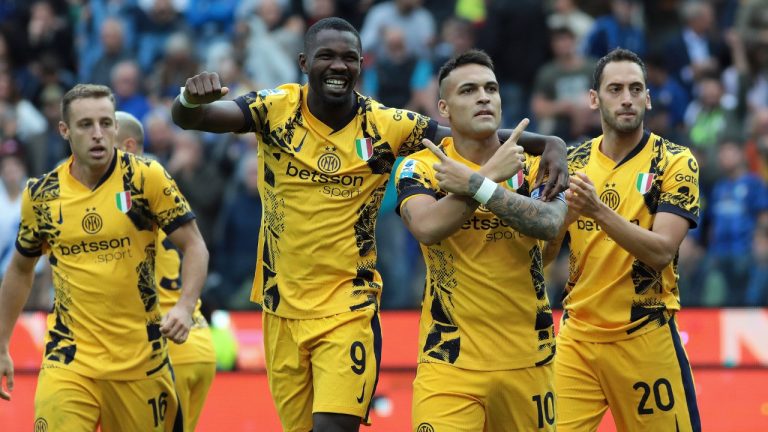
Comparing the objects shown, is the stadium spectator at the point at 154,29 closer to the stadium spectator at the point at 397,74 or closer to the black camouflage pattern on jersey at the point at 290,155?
the stadium spectator at the point at 397,74

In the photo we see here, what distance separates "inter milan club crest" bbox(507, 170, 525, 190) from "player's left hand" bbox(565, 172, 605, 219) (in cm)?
27

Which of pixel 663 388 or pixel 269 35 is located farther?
pixel 269 35

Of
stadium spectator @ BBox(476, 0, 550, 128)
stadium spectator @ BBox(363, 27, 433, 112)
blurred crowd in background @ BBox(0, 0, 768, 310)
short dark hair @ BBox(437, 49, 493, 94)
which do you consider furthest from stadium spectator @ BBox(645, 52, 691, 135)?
short dark hair @ BBox(437, 49, 493, 94)

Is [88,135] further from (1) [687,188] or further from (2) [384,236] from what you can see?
(2) [384,236]

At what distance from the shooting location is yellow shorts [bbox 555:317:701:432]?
8.04 metres

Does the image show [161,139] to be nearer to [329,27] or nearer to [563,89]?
[563,89]

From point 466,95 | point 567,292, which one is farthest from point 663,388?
point 466,95

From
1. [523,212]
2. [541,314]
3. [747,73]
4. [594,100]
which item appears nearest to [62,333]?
[541,314]

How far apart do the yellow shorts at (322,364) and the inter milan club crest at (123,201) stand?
3.81 feet

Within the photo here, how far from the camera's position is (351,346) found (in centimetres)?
780

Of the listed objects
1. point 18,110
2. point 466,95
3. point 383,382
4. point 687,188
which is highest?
point 18,110

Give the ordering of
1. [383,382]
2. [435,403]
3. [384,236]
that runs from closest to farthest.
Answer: [435,403]
[383,382]
[384,236]

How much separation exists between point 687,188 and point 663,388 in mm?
1209

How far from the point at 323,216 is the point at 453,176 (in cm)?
116
